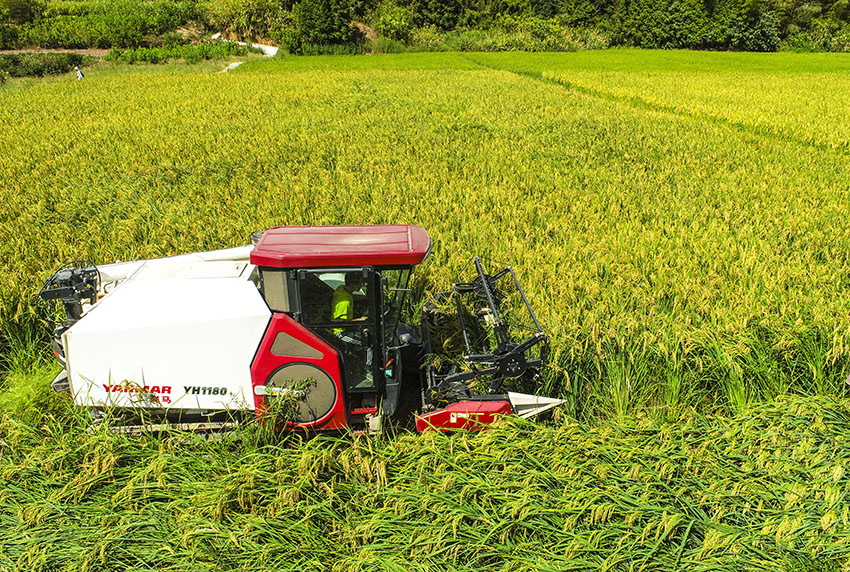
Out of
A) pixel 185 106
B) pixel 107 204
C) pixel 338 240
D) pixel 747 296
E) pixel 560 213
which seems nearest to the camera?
pixel 338 240

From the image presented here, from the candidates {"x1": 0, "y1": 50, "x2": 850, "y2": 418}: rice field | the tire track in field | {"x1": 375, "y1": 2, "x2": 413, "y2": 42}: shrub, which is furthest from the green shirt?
{"x1": 375, "y1": 2, "x2": 413, "y2": 42}: shrub

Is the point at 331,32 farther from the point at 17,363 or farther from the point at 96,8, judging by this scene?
the point at 17,363

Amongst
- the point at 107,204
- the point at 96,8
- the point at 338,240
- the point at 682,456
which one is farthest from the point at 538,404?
the point at 96,8

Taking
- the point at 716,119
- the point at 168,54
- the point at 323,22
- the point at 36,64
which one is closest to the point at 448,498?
the point at 716,119

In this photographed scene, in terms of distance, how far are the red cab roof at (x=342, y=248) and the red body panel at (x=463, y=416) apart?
1052 mm

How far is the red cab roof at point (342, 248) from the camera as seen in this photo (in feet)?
10.7

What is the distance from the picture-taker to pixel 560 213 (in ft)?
23.3

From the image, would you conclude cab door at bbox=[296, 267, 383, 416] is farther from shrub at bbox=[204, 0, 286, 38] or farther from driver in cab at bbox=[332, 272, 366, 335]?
shrub at bbox=[204, 0, 286, 38]

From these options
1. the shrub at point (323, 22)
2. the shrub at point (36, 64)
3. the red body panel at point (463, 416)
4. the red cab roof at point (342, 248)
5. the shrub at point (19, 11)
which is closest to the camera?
the red cab roof at point (342, 248)

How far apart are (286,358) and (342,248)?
81 cm

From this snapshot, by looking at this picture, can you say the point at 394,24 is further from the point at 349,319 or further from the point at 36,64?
the point at 349,319

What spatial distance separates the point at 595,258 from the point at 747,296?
143 cm

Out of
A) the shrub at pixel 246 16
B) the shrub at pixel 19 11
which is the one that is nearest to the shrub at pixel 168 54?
the shrub at pixel 246 16

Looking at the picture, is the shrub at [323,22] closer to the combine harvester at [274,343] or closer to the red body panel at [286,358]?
the combine harvester at [274,343]
